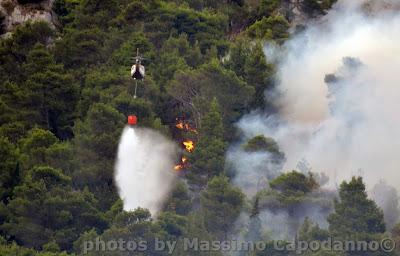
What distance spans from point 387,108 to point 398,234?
1430 centimetres

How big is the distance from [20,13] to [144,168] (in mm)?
17872

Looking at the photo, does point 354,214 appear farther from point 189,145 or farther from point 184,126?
point 184,126

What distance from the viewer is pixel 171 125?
97625 mm

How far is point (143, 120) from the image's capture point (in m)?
93.5

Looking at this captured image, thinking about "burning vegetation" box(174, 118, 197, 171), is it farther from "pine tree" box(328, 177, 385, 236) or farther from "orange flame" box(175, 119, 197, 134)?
"pine tree" box(328, 177, 385, 236)

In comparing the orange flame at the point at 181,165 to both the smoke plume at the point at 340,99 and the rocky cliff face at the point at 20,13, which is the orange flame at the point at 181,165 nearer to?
the smoke plume at the point at 340,99

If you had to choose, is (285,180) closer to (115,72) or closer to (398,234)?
(398,234)

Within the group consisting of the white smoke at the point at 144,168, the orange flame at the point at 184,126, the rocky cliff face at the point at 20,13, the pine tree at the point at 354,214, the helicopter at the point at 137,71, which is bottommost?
the pine tree at the point at 354,214

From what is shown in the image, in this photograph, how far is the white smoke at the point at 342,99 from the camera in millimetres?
96438

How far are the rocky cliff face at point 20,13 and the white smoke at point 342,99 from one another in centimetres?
1263

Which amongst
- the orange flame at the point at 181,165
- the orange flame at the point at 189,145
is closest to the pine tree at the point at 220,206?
the orange flame at the point at 181,165

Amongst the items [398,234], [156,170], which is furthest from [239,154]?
[398,234]

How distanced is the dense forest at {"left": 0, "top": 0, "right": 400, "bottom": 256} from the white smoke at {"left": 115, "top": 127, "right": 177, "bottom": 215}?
44 centimetres

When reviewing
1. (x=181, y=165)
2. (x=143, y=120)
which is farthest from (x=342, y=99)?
(x=143, y=120)
